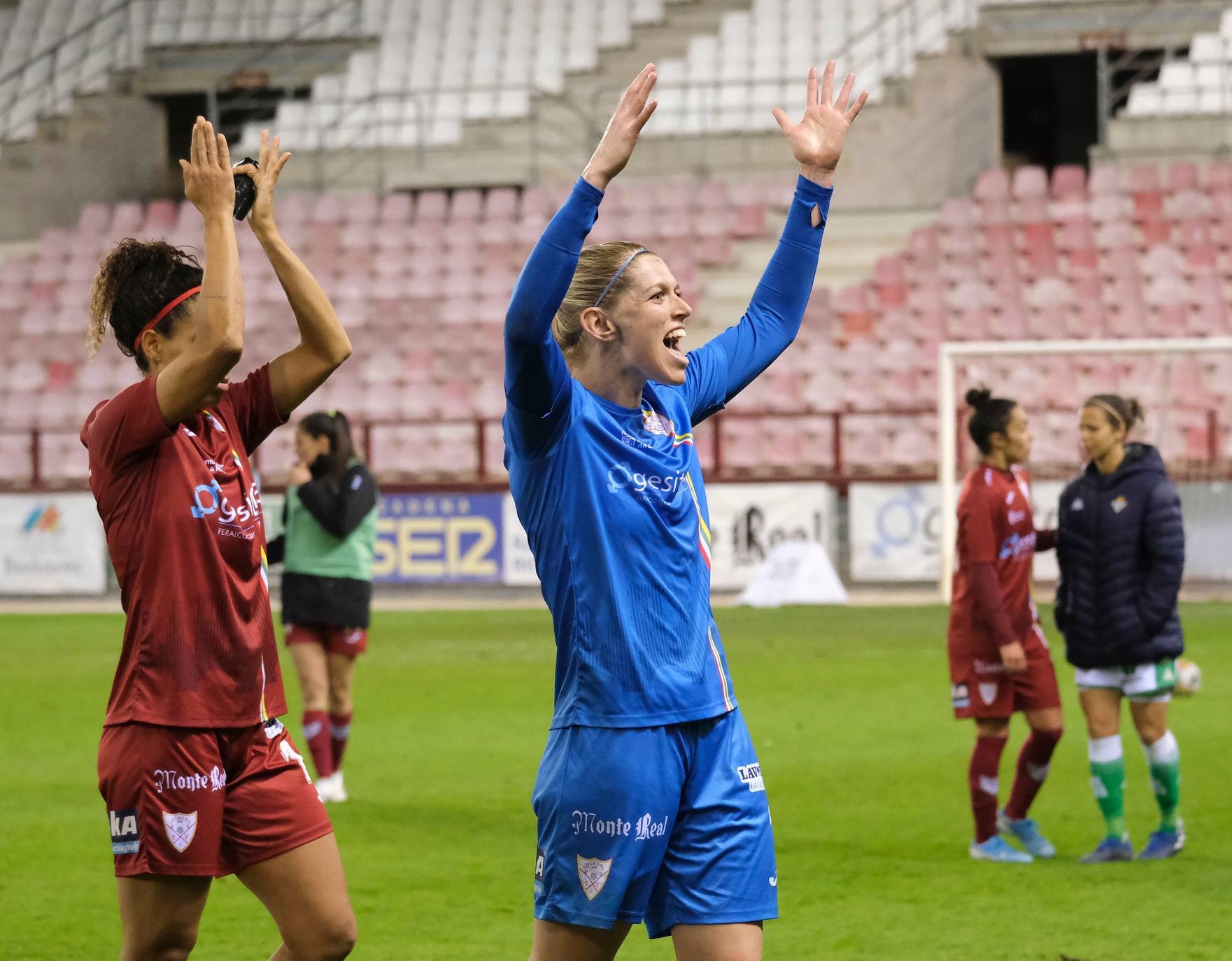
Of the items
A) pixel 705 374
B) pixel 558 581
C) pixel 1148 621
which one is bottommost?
pixel 1148 621

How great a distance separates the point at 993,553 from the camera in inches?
279

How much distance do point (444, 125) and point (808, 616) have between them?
13.2 metres

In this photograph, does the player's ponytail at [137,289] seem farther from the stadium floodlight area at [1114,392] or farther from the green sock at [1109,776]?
the stadium floodlight area at [1114,392]

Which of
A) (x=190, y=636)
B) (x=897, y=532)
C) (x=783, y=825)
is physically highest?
(x=190, y=636)

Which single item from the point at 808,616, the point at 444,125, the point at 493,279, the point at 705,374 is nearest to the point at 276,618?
the point at 808,616

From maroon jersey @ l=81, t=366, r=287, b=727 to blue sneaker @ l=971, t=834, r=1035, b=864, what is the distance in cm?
419

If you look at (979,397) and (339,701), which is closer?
(979,397)

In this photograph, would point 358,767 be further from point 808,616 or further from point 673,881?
point 808,616

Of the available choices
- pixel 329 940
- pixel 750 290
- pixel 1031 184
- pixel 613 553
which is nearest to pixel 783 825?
pixel 329 940

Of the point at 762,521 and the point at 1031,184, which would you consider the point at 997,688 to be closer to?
the point at 762,521

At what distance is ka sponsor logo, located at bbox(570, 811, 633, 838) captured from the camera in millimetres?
3387

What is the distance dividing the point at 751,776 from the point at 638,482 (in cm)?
63

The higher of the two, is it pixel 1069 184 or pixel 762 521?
pixel 1069 184

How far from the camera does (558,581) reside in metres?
3.52
